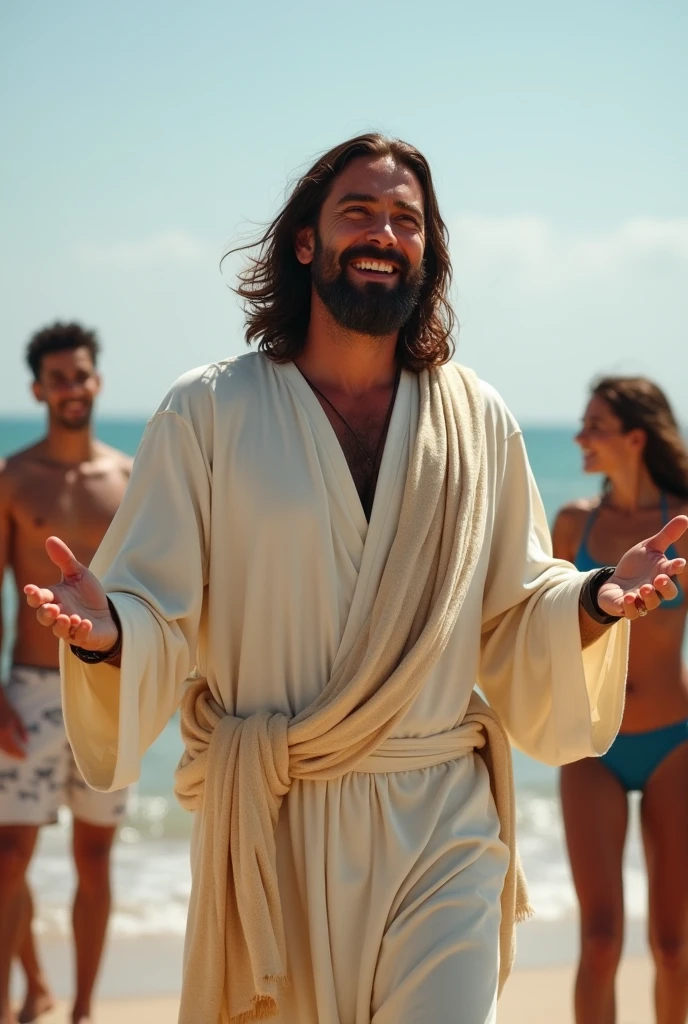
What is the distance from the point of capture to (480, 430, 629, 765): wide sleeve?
170 inches

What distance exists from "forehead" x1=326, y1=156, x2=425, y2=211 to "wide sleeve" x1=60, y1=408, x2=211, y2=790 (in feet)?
2.74

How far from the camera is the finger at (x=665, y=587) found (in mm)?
3893

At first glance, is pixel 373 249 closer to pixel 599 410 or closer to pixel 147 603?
pixel 147 603

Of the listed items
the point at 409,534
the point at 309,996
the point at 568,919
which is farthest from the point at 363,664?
the point at 568,919

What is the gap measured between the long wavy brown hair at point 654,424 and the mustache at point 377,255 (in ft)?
7.62

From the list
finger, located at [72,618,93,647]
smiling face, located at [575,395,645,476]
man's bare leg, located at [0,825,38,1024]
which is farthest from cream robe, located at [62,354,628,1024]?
man's bare leg, located at [0,825,38,1024]

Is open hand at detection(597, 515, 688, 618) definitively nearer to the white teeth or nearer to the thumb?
the white teeth

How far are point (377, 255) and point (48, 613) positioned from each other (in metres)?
1.45

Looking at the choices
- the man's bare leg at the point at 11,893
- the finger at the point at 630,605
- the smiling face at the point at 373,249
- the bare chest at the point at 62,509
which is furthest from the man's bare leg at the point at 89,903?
the finger at the point at 630,605

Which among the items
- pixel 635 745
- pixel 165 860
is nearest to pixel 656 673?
pixel 635 745

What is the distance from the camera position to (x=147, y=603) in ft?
13.5

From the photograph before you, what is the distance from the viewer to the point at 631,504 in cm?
652

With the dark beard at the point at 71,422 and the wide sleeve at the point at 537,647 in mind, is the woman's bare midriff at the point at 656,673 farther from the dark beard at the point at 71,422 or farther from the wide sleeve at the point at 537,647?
the dark beard at the point at 71,422

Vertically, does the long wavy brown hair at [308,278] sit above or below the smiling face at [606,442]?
above
